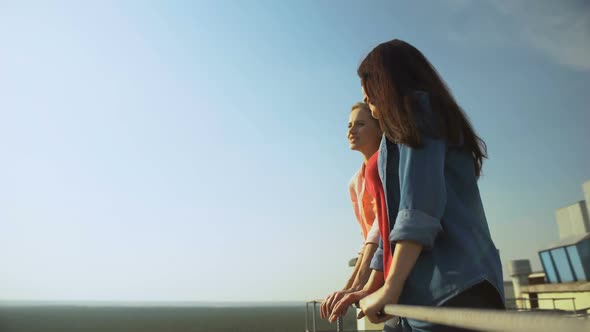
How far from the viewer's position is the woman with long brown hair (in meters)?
1.25

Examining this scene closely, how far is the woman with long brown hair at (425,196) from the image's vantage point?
1.25 meters

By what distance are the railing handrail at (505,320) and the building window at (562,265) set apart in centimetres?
1716

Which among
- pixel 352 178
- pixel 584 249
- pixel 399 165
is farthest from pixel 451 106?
pixel 584 249

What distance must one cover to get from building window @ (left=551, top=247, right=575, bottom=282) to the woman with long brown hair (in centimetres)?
1641

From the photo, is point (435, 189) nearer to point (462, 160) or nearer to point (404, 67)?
point (462, 160)

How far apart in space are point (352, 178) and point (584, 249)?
15.0m

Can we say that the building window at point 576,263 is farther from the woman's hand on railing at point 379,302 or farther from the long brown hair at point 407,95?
the woman's hand on railing at point 379,302

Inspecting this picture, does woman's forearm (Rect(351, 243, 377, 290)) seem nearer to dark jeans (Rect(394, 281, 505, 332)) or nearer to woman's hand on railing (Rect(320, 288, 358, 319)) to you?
woman's hand on railing (Rect(320, 288, 358, 319))

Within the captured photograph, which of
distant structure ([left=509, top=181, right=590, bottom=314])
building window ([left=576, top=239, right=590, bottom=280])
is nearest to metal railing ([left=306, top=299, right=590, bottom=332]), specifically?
distant structure ([left=509, top=181, right=590, bottom=314])

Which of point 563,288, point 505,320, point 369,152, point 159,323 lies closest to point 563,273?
point 563,288

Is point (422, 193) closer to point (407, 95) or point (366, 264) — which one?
point (407, 95)

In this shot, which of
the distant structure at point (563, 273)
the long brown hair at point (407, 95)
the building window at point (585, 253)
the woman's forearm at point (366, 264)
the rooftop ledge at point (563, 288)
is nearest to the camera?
the long brown hair at point (407, 95)

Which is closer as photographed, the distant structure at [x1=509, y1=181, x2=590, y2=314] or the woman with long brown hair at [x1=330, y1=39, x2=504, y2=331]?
the woman with long brown hair at [x1=330, y1=39, x2=504, y2=331]

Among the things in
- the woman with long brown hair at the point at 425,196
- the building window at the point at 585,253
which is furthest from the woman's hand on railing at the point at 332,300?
the building window at the point at 585,253
